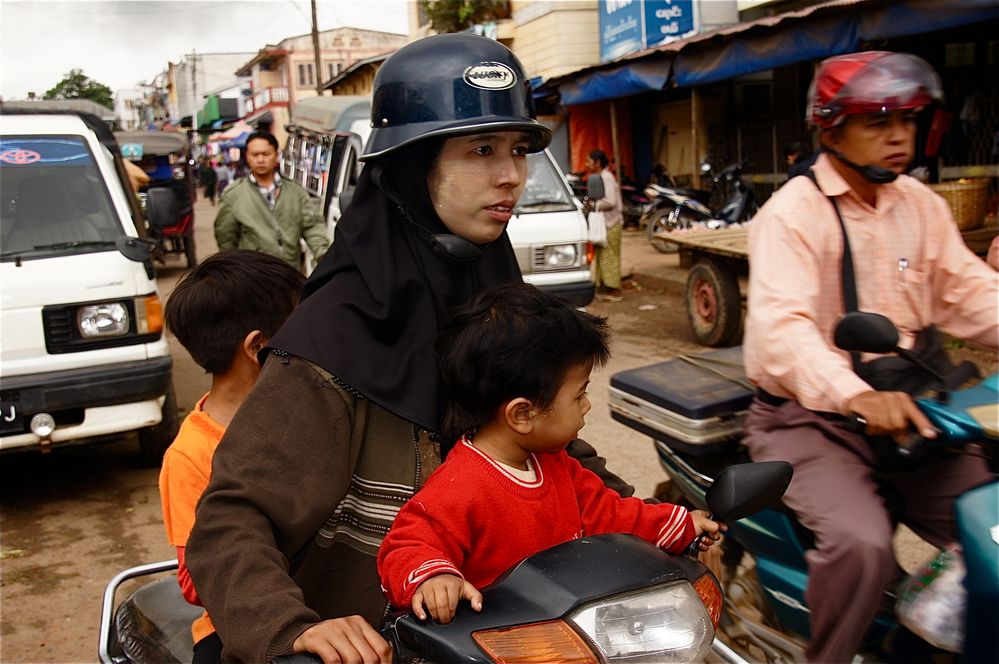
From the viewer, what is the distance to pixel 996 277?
2.72m

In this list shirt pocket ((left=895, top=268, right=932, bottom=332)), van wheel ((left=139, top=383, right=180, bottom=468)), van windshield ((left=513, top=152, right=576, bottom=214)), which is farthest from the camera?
van windshield ((left=513, top=152, right=576, bottom=214))

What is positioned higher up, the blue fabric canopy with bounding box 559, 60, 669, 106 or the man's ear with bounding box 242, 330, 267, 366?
the blue fabric canopy with bounding box 559, 60, 669, 106

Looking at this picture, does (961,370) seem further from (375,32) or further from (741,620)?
(375,32)

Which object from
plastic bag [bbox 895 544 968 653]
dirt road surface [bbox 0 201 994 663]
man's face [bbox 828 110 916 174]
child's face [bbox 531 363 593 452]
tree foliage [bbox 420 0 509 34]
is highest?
tree foliage [bbox 420 0 509 34]

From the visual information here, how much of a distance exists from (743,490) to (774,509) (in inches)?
48.3

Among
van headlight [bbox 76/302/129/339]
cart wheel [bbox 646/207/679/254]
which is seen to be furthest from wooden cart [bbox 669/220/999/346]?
cart wheel [bbox 646/207/679/254]

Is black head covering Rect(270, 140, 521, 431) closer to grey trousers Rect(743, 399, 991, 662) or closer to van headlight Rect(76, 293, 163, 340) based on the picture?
grey trousers Rect(743, 399, 991, 662)

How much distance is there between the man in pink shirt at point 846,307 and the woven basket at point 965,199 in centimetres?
594

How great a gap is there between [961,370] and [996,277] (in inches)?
21.5

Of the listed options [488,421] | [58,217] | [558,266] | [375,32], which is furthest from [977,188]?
[375,32]

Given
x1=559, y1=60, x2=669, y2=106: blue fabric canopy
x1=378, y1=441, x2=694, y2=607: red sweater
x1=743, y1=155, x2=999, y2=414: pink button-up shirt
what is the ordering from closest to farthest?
x1=378, y1=441, x2=694, y2=607: red sweater
x1=743, y1=155, x2=999, y2=414: pink button-up shirt
x1=559, y1=60, x2=669, y2=106: blue fabric canopy

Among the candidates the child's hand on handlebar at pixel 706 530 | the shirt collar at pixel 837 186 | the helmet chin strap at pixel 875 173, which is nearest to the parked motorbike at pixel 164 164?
the shirt collar at pixel 837 186

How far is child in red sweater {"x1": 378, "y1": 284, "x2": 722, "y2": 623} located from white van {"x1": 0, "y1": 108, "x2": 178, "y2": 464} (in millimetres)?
3788

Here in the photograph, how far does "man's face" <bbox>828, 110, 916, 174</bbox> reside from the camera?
8.61ft
